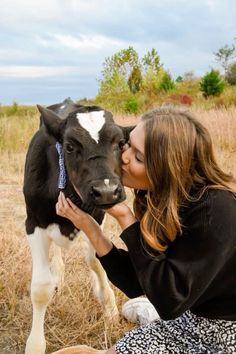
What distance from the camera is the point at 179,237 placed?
94.2 inches

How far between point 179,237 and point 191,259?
0.50ft

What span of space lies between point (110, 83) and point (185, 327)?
2858cm

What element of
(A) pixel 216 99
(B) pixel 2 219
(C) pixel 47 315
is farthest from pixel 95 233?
(A) pixel 216 99

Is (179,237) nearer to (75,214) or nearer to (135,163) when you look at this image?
(135,163)

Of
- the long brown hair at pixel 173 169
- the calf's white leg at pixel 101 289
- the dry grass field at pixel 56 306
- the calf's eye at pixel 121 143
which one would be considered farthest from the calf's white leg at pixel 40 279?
the long brown hair at pixel 173 169

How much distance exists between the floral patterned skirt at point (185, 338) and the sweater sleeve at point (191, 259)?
266 millimetres

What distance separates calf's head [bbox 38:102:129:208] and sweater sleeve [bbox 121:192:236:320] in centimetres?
26

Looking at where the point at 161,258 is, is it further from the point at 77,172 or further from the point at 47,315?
the point at 47,315

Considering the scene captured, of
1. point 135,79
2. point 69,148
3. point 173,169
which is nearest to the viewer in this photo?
point 173,169

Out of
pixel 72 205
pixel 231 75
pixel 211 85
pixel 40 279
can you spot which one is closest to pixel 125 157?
pixel 72 205

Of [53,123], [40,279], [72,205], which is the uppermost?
[53,123]

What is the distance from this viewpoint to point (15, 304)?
3.61 m

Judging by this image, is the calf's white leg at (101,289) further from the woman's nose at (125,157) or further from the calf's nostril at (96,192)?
the calf's nostril at (96,192)

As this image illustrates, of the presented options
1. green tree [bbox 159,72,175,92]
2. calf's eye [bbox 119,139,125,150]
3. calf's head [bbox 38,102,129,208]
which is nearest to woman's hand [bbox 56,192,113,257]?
calf's head [bbox 38,102,129,208]
